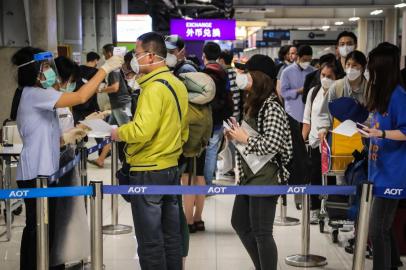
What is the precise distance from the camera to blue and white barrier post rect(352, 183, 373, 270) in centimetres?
464

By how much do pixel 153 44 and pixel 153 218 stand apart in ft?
3.85

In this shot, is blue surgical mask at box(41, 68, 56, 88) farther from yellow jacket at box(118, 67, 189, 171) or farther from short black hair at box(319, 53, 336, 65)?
short black hair at box(319, 53, 336, 65)

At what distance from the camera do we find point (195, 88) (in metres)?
6.02

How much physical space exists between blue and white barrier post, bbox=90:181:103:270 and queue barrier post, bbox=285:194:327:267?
6.95ft

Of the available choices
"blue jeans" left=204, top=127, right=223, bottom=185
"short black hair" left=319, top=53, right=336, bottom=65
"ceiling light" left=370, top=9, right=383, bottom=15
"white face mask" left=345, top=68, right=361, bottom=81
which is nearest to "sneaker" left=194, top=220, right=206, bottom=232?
"blue jeans" left=204, top=127, right=223, bottom=185

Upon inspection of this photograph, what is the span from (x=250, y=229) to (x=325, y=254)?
1811mm

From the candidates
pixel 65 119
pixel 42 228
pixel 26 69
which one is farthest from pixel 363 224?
pixel 65 119

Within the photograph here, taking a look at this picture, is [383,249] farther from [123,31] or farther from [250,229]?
[123,31]

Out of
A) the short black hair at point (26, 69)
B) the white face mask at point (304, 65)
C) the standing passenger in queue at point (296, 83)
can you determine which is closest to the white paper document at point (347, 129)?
the short black hair at point (26, 69)

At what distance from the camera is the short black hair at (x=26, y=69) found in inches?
195

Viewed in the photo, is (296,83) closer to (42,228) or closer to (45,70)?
(45,70)

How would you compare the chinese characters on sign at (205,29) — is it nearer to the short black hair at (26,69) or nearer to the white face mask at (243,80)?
the short black hair at (26,69)

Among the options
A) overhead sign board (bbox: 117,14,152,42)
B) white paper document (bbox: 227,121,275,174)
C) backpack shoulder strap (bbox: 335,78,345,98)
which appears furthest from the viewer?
overhead sign board (bbox: 117,14,152,42)

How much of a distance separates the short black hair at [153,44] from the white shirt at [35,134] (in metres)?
0.75
